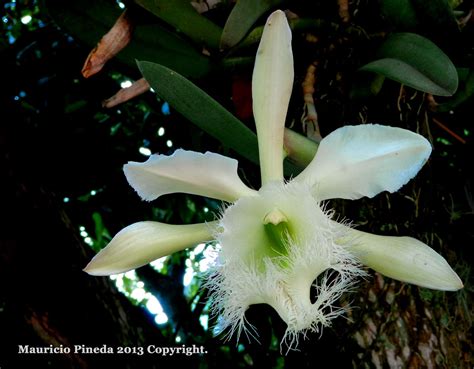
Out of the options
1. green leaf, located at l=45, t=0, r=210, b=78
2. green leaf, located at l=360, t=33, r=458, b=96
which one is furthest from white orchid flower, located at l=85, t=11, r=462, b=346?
green leaf, located at l=45, t=0, r=210, b=78

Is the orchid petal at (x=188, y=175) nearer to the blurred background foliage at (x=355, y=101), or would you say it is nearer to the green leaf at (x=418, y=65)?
the blurred background foliage at (x=355, y=101)

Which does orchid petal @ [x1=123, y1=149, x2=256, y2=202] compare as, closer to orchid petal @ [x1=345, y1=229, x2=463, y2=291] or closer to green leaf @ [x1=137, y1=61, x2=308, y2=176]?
green leaf @ [x1=137, y1=61, x2=308, y2=176]

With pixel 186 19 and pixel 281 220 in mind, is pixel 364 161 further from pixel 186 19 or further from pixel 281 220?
pixel 186 19

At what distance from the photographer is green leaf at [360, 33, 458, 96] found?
2.89 feet

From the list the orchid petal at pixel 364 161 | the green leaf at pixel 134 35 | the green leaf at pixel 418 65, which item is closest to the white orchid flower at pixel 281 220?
the orchid petal at pixel 364 161

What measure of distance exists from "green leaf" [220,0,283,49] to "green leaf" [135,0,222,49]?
2.7 inches

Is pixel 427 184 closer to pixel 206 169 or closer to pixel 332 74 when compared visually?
pixel 332 74

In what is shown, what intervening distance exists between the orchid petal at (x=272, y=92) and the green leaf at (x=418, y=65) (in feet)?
0.63

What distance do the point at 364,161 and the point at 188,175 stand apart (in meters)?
0.27

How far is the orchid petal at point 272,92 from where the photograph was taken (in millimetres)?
857

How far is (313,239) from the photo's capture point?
85 centimetres

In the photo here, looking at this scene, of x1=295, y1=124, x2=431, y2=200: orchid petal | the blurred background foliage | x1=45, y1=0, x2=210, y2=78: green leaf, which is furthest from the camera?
x1=45, y1=0, x2=210, y2=78: green leaf

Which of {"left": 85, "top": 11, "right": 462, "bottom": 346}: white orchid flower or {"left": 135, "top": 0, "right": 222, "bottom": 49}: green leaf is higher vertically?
{"left": 135, "top": 0, "right": 222, "bottom": 49}: green leaf

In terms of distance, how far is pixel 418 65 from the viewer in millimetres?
934
